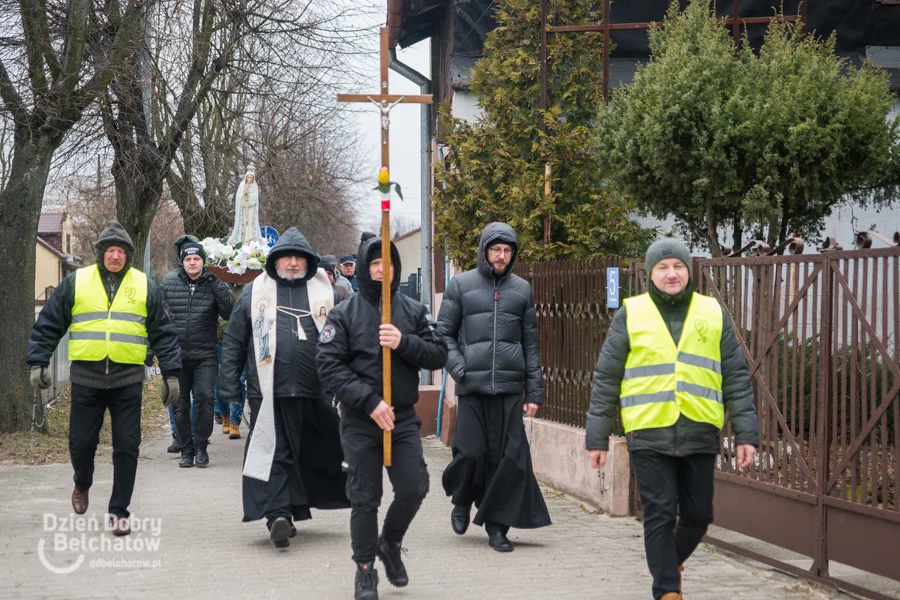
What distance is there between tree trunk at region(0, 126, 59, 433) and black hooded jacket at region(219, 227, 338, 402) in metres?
6.24

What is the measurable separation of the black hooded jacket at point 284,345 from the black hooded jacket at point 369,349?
1497 mm

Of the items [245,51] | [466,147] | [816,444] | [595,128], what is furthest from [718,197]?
[245,51]

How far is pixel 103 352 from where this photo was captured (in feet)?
24.6

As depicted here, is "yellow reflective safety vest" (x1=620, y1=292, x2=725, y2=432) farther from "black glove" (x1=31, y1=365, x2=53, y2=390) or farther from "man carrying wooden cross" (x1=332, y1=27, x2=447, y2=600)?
"black glove" (x1=31, y1=365, x2=53, y2=390)

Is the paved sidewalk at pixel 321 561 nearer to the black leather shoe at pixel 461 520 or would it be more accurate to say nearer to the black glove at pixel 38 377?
the black leather shoe at pixel 461 520

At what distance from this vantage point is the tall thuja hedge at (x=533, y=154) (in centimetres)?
1267

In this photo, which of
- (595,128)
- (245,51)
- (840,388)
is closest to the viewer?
(840,388)

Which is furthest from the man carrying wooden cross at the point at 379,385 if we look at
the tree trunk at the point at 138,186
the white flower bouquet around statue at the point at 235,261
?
the tree trunk at the point at 138,186

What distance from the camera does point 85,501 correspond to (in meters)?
7.80

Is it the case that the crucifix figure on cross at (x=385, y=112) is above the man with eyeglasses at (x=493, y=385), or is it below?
above

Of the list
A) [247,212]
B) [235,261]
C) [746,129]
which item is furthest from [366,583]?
[247,212]

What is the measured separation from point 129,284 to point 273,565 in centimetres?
213

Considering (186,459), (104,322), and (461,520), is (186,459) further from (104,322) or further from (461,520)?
(461,520)

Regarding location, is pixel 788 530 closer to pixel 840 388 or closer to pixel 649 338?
pixel 840 388
